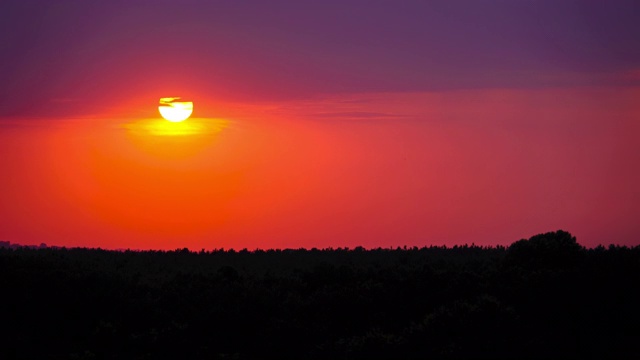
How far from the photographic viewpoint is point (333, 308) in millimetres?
29188

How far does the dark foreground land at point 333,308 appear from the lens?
26.4 meters

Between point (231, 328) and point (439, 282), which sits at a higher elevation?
point (439, 282)

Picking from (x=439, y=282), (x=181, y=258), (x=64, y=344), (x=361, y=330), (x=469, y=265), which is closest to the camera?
(x=64, y=344)

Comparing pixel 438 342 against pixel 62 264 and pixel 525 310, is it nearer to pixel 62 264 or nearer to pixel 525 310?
pixel 525 310

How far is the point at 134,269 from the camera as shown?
34.2m

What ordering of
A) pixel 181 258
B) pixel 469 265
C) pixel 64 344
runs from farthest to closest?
pixel 181 258 < pixel 469 265 < pixel 64 344

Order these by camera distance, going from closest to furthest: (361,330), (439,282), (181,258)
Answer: (361,330)
(439,282)
(181,258)

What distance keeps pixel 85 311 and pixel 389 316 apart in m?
10.1

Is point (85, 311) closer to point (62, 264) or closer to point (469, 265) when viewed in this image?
point (62, 264)

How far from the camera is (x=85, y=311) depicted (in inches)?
1130

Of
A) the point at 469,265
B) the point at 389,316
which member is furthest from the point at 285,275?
the point at 469,265

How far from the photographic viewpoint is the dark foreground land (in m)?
26.4

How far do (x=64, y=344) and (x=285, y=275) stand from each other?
9008mm

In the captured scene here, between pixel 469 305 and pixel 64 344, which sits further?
pixel 469 305
